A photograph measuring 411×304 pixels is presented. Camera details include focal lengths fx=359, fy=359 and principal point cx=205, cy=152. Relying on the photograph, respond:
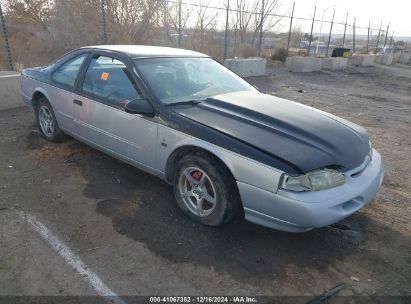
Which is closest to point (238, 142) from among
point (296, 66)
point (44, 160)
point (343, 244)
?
point (343, 244)

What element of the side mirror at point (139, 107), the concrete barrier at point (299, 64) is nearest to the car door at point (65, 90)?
the side mirror at point (139, 107)

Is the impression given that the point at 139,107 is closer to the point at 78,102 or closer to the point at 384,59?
the point at 78,102

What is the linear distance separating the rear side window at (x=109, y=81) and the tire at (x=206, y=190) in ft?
3.17

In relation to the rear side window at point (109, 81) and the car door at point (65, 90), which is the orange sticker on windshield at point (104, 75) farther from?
the car door at point (65, 90)

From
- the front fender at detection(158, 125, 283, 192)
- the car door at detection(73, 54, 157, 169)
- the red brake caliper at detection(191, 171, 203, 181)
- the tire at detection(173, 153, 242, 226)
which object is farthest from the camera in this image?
the car door at detection(73, 54, 157, 169)

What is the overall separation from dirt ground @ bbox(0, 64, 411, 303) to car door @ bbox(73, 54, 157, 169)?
1.54 ft

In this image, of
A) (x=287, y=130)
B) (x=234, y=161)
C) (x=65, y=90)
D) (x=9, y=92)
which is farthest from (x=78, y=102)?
(x=9, y=92)

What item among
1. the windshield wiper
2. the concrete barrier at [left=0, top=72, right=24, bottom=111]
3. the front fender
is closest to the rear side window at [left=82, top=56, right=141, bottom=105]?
the windshield wiper

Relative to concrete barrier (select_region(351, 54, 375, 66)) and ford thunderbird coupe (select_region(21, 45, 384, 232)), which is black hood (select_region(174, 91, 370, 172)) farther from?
concrete barrier (select_region(351, 54, 375, 66))

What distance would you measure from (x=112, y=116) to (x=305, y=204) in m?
2.32

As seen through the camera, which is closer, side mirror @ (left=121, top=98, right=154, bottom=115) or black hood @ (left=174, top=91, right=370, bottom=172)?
black hood @ (left=174, top=91, right=370, bottom=172)

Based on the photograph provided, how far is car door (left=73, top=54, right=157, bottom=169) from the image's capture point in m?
3.72

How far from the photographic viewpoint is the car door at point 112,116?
12.2ft

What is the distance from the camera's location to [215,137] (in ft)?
10.2
